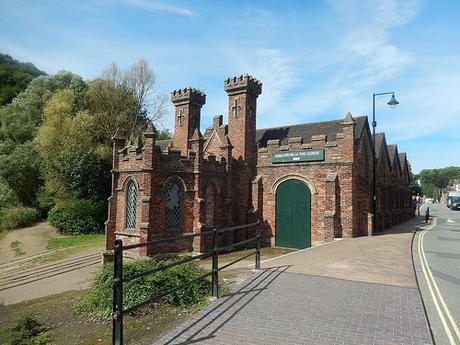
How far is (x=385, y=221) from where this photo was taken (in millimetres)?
24391

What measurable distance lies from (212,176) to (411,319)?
551 inches

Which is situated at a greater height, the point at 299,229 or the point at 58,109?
the point at 58,109

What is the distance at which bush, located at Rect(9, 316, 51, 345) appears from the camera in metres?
5.95

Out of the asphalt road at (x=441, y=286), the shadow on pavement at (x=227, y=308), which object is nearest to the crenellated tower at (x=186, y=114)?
the asphalt road at (x=441, y=286)

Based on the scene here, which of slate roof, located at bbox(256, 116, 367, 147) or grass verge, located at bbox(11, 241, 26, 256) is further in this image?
grass verge, located at bbox(11, 241, 26, 256)

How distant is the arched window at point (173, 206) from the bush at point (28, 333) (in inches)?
399

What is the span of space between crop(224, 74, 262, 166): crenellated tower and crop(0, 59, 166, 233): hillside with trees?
1179 centimetres

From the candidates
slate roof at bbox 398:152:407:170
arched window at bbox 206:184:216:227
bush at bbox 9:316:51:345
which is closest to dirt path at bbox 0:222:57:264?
arched window at bbox 206:184:216:227

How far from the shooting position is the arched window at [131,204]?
17141 millimetres

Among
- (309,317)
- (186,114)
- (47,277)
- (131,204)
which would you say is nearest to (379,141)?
(186,114)

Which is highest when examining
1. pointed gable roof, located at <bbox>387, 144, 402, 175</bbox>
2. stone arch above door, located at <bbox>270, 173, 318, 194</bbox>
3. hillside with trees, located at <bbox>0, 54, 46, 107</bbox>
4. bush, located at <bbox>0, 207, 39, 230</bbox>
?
hillside with trees, located at <bbox>0, 54, 46, 107</bbox>

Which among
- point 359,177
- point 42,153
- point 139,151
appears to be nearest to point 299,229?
point 359,177

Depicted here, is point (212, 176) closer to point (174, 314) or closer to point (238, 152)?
point (238, 152)

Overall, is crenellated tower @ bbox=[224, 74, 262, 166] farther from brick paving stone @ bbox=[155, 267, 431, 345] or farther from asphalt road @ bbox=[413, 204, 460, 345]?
brick paving stone @ bbox=[155, 267, 431, 345]
